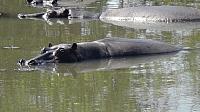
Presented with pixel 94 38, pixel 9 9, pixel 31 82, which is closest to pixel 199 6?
pixel 9 9

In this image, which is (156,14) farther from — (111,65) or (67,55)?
(111,65)

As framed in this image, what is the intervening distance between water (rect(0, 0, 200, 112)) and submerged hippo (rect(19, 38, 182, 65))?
20 cm

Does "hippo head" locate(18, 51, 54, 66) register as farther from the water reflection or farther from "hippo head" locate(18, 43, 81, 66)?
the water reflection

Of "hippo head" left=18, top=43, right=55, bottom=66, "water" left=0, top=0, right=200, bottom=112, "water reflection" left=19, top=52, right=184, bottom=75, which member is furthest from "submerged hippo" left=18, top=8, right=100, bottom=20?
"hippo head" left=18, top=43, right=55, bottom=66

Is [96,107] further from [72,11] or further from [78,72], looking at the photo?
[72,11]

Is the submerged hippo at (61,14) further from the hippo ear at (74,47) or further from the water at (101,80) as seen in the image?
the hippo ear at (74,47)

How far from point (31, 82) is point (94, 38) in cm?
420

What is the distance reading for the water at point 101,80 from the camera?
799 cm

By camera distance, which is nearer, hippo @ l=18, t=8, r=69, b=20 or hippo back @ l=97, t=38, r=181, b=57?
hippo back @ l=97, t=38, r=181, b=57

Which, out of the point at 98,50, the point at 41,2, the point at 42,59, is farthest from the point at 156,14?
the point at 41,2

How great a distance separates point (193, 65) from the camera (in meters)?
10.3

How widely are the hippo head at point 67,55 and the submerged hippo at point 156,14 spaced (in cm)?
583

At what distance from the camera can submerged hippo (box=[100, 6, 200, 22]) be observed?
1659 centimetres

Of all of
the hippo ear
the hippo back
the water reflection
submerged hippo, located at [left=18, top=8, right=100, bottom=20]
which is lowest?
submerged hippo, located at [left=18, top=8, right=100, bottom=20]
